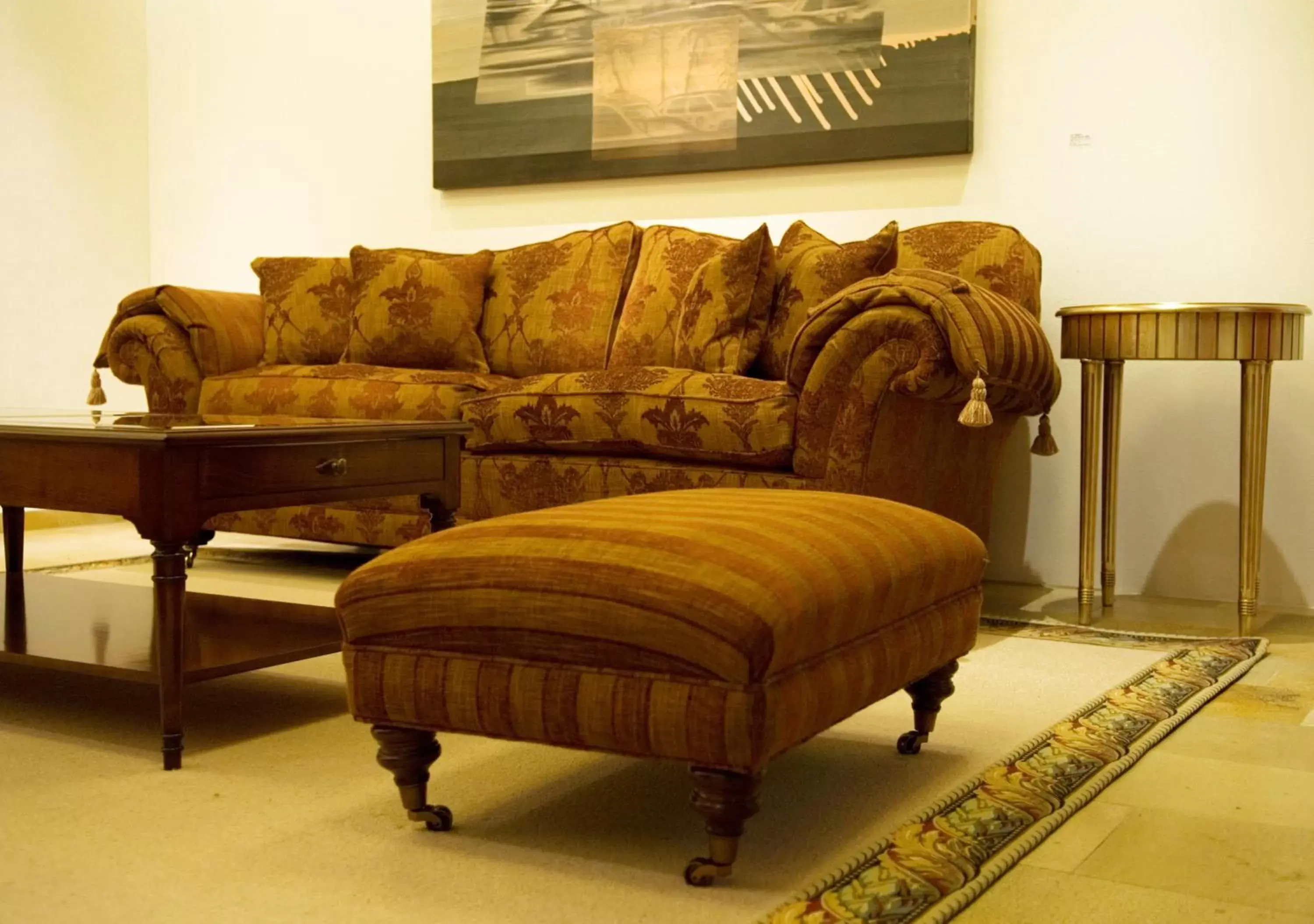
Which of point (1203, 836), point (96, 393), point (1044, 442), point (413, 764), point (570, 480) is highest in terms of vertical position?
point (96, 393)

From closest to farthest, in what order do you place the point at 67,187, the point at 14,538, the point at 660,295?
the point at 14,538
the point at 660,295
the point at 67,187

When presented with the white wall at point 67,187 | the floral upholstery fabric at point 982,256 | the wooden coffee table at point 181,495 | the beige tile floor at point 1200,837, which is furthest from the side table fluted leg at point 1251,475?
the white wall at point 67,187

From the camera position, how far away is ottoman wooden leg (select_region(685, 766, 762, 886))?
64.4 inches

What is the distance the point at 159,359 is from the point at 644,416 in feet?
5.71

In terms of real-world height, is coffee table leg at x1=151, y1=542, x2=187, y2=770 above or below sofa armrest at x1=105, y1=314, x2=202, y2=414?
below

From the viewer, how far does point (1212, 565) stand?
4004 mm

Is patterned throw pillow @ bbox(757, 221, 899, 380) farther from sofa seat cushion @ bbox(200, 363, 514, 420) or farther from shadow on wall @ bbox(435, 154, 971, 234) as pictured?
sofa seat cushion @ bbox(200, 363, 514, 420)

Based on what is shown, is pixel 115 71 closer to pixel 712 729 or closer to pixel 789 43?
pixel 789 43

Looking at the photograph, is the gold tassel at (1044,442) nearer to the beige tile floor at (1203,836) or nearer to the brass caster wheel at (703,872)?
the beige tile floor at (1203,836)

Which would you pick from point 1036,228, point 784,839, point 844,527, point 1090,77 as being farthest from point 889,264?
point 784,839

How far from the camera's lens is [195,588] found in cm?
391

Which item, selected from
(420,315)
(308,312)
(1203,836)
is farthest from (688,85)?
(1203,836)

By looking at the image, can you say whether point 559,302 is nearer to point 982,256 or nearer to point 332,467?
point 982,256

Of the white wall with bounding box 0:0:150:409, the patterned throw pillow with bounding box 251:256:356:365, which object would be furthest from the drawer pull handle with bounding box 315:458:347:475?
the white wall with bounding box 0:0:150:409
